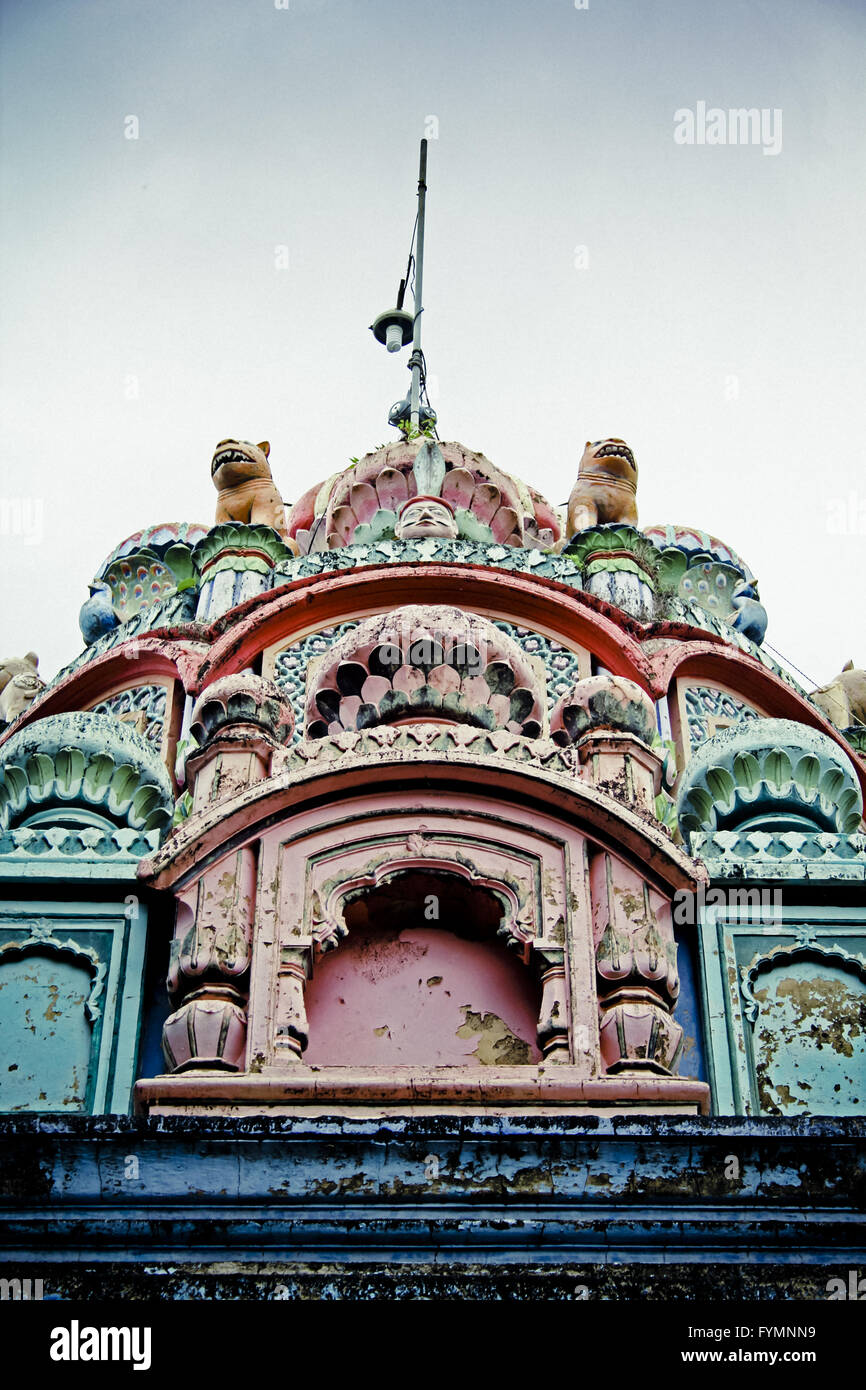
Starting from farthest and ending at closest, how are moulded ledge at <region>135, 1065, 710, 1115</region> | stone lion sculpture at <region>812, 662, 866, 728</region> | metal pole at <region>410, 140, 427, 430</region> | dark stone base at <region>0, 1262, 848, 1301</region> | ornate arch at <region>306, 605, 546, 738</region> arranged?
metal pole at <region>410, 140, 427, 430</region>, stone lion sculpture at <region>812, 662, 866, 728</region>, ornate arch at <region>306, 605, 546, 738</region>, moulded ledge at <region>135, 1065, 710, 1115</region>, dark stone base at <region>0, 1262, 848, 1301</region>

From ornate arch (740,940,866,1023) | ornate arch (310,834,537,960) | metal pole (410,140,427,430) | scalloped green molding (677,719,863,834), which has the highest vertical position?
metal pole (410,140,427,430)

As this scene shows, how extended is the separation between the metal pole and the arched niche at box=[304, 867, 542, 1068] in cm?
844

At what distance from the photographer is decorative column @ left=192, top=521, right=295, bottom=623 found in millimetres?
11977

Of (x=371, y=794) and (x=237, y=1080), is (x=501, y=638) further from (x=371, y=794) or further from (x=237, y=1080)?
(x=237, y=1080)

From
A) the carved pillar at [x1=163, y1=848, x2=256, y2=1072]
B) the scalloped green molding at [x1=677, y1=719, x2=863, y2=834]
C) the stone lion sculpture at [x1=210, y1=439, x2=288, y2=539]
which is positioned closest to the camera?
the carved pillar at [x1=163, y1=848, x2=256, y2=1072]

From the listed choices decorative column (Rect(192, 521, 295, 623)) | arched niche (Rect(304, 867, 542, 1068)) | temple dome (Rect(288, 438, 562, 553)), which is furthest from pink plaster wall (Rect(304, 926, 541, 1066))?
temple dome (Rect(288, 438, 562, 553))

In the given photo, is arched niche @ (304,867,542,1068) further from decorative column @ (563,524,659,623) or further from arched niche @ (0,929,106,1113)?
decorative column @ (563,524,659,623)

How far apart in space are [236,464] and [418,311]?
3648 mm

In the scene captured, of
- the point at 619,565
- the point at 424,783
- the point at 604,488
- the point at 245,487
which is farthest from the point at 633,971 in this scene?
the point at 245,487

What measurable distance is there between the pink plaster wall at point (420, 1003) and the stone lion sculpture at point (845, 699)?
16.4 feet

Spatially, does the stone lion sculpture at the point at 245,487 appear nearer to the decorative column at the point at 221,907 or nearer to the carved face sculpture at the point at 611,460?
the carved face sculpture at the point at 611,460

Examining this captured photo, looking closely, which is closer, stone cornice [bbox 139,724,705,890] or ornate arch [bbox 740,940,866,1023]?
stone cornice [bbox 139,724,705,890]

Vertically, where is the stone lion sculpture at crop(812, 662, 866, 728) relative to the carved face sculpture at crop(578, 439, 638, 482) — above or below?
below
